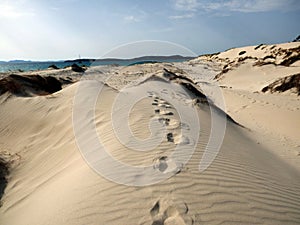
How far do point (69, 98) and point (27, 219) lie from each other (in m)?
5.28

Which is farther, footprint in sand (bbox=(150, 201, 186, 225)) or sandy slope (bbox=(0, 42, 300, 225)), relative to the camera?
sandy slope (bbox=(0, 42, 300, 225))

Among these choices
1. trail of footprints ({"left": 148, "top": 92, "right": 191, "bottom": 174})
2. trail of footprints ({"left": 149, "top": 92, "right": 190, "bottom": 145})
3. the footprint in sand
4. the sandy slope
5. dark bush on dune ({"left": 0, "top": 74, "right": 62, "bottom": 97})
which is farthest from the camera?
dark bush on dune ({"left": 0, "top": 74, "right": 62, "bottom": 97})

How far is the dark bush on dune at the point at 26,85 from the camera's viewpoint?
889 centimetres

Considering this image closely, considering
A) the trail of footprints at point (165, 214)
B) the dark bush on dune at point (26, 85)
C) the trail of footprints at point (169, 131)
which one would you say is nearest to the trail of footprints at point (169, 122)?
the trail of footprints at point (169, 131)

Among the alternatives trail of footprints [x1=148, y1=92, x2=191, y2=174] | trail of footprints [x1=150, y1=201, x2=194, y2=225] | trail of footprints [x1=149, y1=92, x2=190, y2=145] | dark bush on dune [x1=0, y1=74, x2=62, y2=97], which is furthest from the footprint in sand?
dark bush on dune [x1=0, y1=74, x2=62, y2=97]

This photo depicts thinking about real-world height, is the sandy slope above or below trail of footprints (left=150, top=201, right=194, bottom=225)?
below

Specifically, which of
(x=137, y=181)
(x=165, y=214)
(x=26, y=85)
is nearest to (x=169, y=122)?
(x=137, y=181)

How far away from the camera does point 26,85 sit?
979cm

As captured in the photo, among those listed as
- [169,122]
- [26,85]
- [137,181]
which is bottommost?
[26,85]

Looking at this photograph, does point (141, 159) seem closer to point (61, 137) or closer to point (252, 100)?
point (61, 137)

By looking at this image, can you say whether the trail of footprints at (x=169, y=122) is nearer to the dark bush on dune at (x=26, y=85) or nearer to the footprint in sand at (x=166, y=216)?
the footprint in sand at (x=166, y=216)

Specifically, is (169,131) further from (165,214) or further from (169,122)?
(165,214)

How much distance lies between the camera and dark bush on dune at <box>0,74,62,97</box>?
350 inches

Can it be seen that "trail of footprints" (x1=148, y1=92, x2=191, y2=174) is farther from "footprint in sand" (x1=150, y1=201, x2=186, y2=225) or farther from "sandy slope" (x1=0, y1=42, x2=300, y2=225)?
"footprint in sand" (x1=150, y1=201, x2=186, y2=225)
